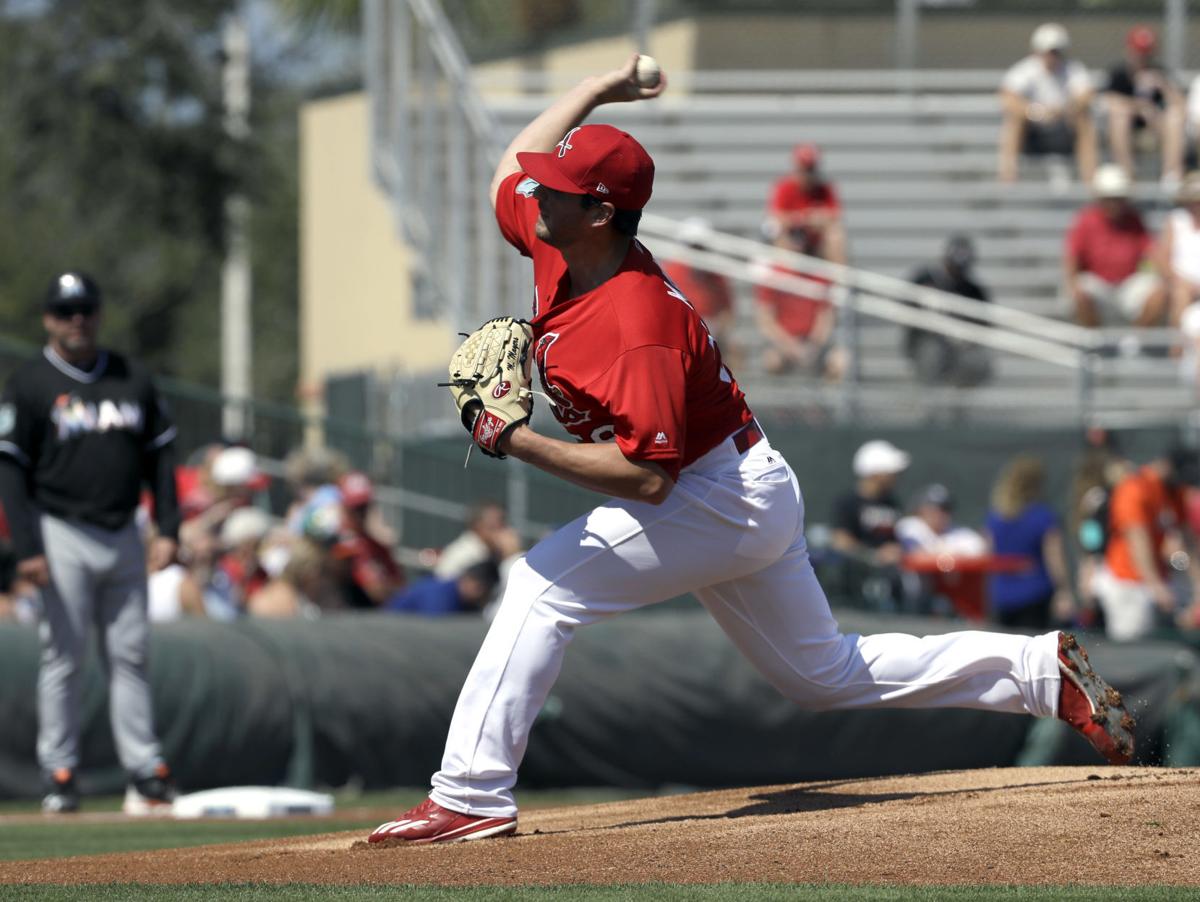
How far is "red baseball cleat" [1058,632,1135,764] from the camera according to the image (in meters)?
6.14

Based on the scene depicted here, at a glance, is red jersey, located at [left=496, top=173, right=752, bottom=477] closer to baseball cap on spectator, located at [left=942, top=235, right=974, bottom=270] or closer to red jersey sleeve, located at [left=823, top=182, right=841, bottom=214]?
baseball cap on spectator, located at [left=942, top=235, right=974, bottom=270]

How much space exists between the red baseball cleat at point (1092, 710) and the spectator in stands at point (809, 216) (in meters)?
10.6

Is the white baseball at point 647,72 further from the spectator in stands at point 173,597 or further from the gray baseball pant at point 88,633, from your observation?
the spectator in stands at point 173,597

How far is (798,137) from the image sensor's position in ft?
63.0

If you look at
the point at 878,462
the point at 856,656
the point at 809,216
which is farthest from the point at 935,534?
the point at 856,656

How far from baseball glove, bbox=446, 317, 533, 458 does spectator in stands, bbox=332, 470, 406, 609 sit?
7.21 meters

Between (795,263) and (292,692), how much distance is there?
6404mm

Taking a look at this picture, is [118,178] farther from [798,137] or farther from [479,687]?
[479,687]

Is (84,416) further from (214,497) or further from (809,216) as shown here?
(809,216)

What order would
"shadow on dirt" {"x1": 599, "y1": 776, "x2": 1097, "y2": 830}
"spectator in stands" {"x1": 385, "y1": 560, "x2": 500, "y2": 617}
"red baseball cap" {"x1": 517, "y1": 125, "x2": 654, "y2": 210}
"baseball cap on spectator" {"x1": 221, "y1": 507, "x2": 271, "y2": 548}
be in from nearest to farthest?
"red baseball cap" {"x1": 517, "y1": 125, "x2": 654, "y2": 210}
"shadow on dirt" {"x1": 599, "y1": 776, "x2": 1097, "y2": 830}
"spectator in stands" {"x1": 385, "y1": 560, "x2": 500, "y2": 617}
"baseball cap on spectator" {"x1": 221, "y1": 507, "x2": 271, "y2": 548}

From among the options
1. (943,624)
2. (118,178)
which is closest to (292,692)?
(943,624)

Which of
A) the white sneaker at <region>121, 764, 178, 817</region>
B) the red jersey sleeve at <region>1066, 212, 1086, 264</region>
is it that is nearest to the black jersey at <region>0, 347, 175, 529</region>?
the white sneaker at <region>121, 764, 178, 817</region>

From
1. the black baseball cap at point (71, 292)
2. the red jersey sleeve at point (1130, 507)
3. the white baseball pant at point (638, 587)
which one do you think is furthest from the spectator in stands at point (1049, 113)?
the white baseball pant at point (638, 587)

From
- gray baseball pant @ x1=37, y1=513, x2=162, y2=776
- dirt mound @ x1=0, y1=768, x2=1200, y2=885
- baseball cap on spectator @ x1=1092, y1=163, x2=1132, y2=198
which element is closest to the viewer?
dirt mound @ x1=0, y1=768, x2=1200, y2=885
